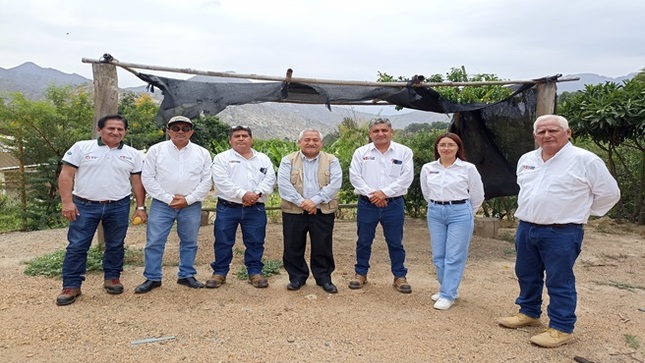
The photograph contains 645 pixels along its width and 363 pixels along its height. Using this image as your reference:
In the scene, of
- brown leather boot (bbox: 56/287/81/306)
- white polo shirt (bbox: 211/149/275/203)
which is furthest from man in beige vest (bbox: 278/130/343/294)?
brown leather boot (bbox: 56/287/81/306)

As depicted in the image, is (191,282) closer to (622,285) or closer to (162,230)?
(162,230)

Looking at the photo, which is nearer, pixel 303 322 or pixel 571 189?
pixel 571 189

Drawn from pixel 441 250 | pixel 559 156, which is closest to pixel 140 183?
pixel 441 250

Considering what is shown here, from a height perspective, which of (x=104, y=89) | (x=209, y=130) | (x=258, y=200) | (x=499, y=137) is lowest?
(x=258, y=200)

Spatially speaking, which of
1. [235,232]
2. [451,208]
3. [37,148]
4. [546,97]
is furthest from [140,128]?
[451,208]

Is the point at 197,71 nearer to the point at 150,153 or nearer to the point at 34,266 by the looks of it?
the point at 150,153

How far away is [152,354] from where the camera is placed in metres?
2.95

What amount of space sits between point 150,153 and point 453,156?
8.79ft

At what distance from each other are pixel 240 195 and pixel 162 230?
0.80 m

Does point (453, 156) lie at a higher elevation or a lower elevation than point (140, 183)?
higher

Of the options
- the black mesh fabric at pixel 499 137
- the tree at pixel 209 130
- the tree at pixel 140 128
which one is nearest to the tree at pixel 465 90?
the black mesh fabric at pixel 499 137

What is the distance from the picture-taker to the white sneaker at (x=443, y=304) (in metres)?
3.85

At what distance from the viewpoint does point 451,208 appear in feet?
12.6

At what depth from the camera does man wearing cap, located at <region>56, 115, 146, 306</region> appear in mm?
3810
